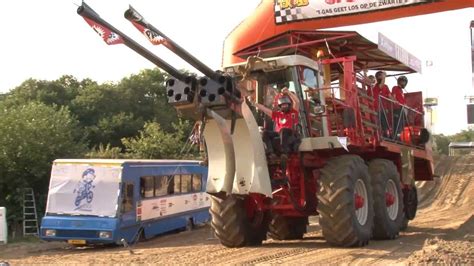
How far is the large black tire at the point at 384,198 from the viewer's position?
37.9 feet

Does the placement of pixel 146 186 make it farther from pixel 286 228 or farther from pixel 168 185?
pixel 286 228

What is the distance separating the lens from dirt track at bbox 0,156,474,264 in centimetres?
893

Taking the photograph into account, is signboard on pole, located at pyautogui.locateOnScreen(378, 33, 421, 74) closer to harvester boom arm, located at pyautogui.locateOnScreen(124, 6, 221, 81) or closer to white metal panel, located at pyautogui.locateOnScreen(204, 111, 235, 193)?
white metal panel, located at pyautogui.locateOnScreen(204, 111, 235, 193)

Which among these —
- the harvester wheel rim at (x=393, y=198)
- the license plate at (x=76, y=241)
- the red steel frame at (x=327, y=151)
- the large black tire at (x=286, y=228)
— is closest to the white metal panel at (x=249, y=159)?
the red steel frame at (x=327, y=151)

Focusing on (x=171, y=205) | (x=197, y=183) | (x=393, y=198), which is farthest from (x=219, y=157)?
(x=197, y=183)

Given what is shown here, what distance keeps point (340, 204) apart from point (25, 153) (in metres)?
14.2

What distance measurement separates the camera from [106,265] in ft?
34.0

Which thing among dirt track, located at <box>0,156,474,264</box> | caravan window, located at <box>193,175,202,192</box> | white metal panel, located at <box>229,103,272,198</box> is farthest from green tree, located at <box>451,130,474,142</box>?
white metal panel, located at <box>229,103,272,198</box>

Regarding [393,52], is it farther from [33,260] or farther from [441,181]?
[441,181]

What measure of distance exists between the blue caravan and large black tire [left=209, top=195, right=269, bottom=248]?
4.93m

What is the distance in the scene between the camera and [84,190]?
51.7ft

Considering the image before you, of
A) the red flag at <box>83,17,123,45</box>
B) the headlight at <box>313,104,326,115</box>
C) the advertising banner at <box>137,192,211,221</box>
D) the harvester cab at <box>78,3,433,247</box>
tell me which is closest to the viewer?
the red flag at <box>83,17,123,45</box>

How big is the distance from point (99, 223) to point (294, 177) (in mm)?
6519

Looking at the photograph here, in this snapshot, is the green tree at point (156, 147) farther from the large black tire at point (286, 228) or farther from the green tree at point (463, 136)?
the green tree at point (463, 136)
